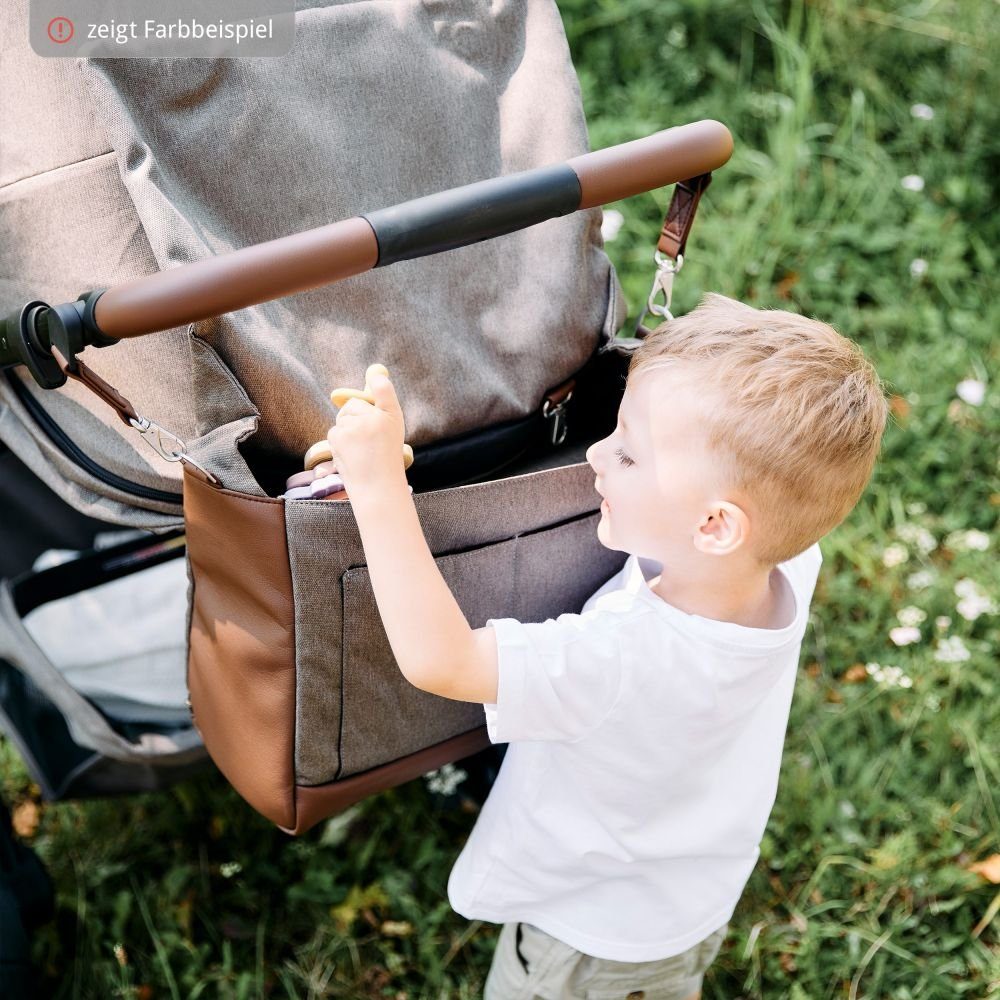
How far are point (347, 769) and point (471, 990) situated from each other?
0.66 m

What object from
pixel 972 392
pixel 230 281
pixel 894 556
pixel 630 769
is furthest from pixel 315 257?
pixel 972 392

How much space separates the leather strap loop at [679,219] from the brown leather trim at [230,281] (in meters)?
0.50

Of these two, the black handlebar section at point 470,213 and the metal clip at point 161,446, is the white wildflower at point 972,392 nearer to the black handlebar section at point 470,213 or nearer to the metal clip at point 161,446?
the black handlebar section at point 470,213

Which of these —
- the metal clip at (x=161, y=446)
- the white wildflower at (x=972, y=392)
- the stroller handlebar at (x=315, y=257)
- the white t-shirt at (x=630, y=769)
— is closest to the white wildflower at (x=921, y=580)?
the white wildflower at (x=972, y=392)

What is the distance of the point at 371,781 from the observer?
1537mm

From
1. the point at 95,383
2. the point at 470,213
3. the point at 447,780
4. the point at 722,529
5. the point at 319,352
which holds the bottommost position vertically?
the point at 447,780

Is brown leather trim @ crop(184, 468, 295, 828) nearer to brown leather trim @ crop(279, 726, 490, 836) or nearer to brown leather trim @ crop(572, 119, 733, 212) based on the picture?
brown leather trim @ crop(279, 726, 490, 836)

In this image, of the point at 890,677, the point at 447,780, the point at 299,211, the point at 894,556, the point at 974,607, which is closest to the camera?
the point at 299,211

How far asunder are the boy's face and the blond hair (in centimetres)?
2

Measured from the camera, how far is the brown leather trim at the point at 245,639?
129cm

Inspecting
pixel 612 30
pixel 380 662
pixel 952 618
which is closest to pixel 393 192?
pixel 380 662

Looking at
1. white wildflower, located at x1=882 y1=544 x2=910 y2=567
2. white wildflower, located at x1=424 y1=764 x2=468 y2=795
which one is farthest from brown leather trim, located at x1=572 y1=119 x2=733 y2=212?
white wildflower, located at x1=882 y1=544 x2=910 y2=567

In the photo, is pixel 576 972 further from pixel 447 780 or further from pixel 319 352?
pixel 319 352

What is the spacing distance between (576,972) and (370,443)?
0.82 metres
